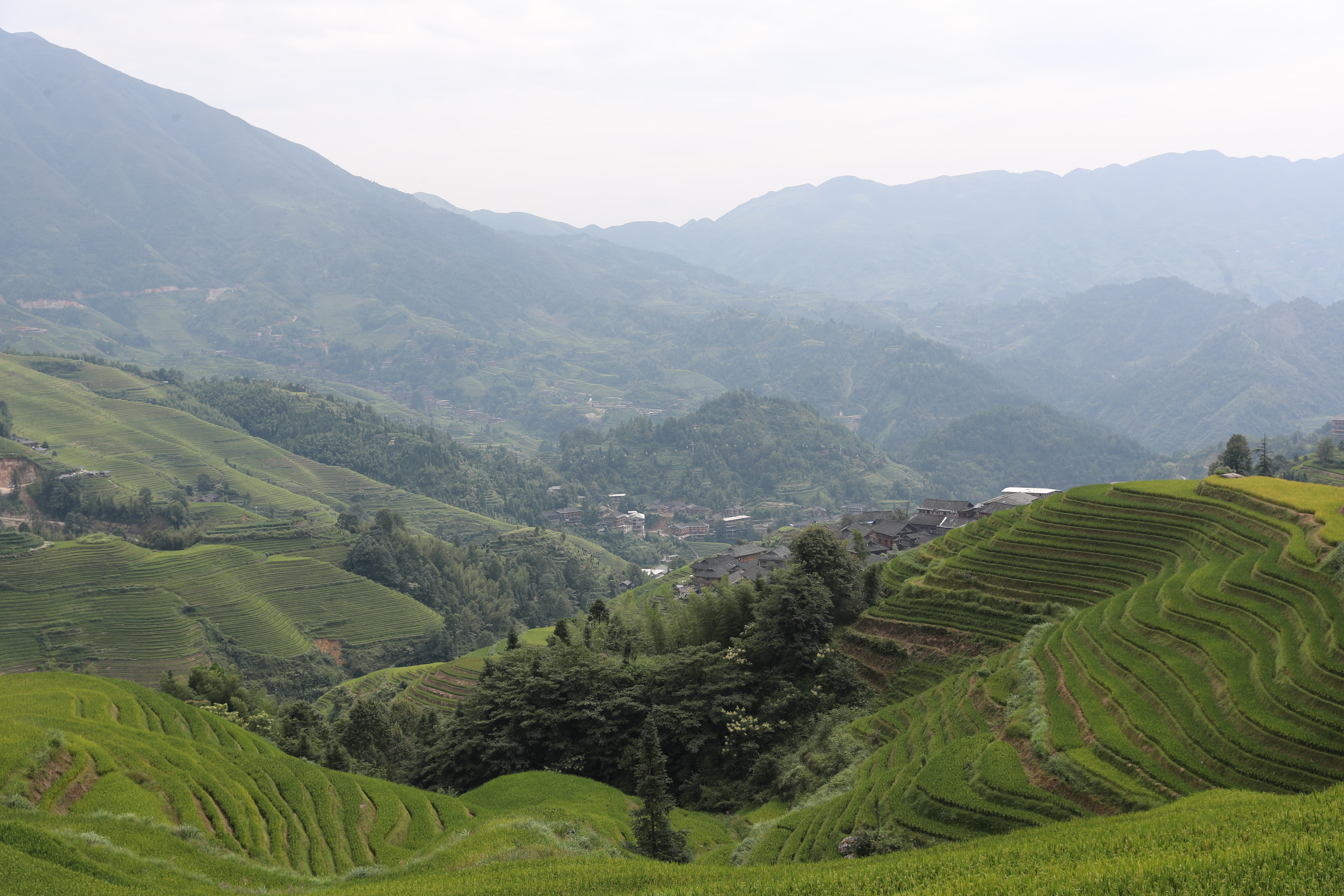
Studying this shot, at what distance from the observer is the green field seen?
433 inches

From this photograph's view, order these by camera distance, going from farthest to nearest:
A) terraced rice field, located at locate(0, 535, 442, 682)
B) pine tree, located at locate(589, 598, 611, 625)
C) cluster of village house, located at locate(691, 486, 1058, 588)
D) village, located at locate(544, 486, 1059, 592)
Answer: cluster of village house, located at locate(691, 486, 1058, 588)
village, located at locate(544, 486, 1059, 592)
terraced rice field, located at locate(0, 535, 442, 682)
pine tree, located at locate(589, 598, 611, 625)

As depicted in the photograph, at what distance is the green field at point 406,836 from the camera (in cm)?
1099

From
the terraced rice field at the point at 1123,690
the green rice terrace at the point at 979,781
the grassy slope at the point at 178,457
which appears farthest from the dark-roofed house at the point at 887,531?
the grassy slope at the point at 178,457

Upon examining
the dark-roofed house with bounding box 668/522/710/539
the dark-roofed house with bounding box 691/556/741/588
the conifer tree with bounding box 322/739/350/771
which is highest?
the conifer tree with bounding box 322/739/350/771

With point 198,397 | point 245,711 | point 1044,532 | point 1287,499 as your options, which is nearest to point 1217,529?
Result: point 1287,499

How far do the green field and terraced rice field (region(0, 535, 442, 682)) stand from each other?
37493mm

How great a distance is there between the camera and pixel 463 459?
15662cm

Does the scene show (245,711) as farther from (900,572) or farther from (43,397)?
(43,397)

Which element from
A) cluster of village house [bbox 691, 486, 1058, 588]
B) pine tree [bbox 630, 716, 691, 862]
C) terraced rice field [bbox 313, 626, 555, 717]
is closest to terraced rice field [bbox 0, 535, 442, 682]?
terraced rice field [bbox 313, 626, 555, 717]

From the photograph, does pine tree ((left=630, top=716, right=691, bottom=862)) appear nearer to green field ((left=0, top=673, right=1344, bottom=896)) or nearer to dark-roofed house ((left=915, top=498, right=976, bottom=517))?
green field ((left=0, top=673, right=1344, bottom=896))

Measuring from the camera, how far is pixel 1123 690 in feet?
67.5

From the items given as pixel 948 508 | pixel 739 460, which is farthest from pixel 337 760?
pixel 739 460

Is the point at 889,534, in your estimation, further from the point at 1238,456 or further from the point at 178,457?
the point at 178,457

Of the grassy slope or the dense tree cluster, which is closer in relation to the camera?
the dense tree cluster
